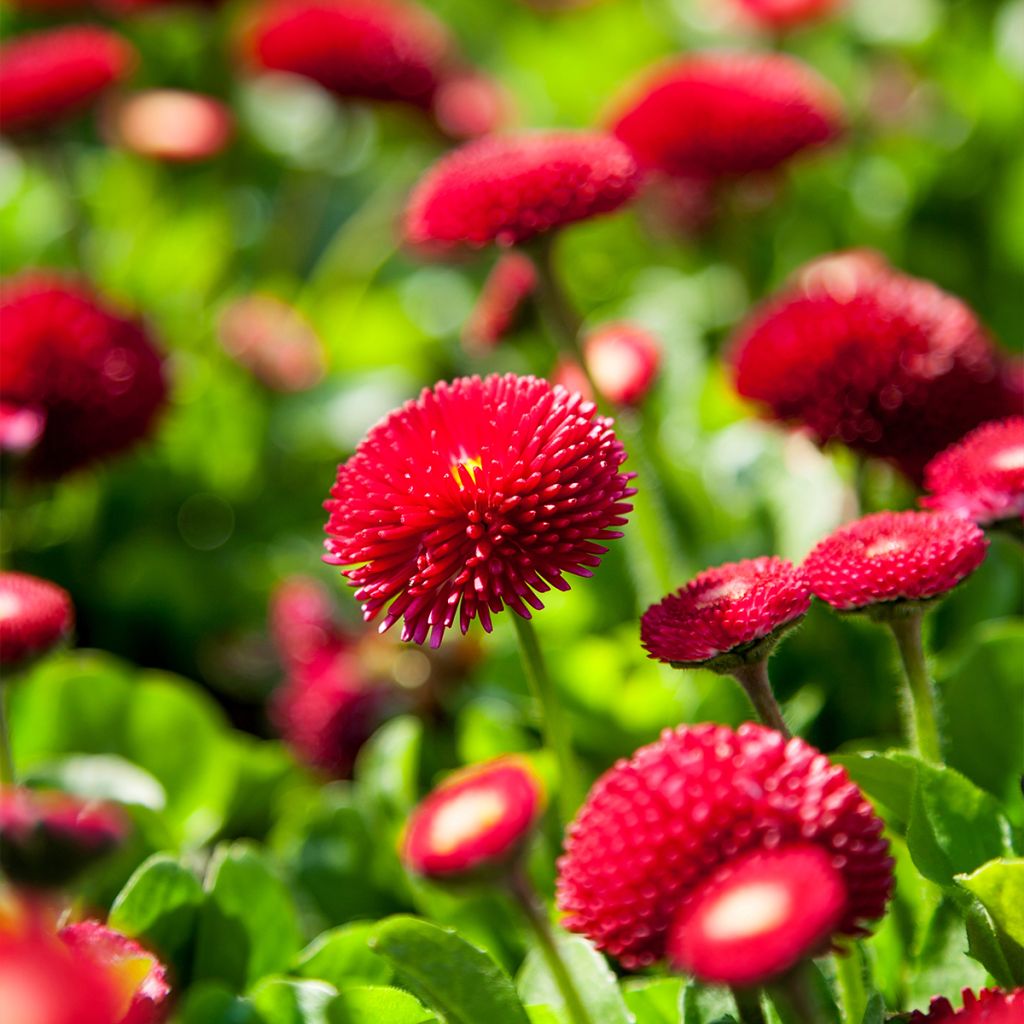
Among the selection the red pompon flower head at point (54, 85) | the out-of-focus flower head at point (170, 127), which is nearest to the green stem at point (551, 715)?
the red pompon flower head at point (54, 85)

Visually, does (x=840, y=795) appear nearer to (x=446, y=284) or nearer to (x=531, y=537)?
(x=531, y=537)

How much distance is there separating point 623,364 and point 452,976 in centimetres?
71

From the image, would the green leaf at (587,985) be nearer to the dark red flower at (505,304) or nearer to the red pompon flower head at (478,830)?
the red pompon flower head at (478,830)

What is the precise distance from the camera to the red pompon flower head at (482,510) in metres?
0.91

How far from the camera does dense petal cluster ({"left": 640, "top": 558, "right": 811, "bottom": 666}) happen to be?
875mm

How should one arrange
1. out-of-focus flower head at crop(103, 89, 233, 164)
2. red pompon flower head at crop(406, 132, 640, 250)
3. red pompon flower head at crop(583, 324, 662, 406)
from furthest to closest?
out-of-focus flower head at crop(103, 89, 233, 164), red pompon flower head at crop(583, 324, 662, 406), red pompon flower head at crop(406, 132, 640, 250)

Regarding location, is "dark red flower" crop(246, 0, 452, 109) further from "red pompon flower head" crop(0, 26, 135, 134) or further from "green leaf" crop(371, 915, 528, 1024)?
"green leaf" crop(371, 915, 528, 1024)

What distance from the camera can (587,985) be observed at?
0.99 meters

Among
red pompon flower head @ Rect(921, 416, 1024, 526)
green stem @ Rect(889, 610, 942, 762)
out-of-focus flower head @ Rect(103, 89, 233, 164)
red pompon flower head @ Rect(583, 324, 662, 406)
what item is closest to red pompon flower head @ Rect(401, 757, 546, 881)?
green stem @ Rect(889, 610, 942, 762)

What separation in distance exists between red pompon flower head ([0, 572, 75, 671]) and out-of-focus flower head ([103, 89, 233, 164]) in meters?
1.29

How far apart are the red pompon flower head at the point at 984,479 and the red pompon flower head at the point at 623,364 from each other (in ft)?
1.28

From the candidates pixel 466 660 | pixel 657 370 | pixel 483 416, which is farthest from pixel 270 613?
pixel 483 416

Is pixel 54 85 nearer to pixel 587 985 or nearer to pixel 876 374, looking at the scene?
pixel 876 374

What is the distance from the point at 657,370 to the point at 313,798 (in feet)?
1.80
